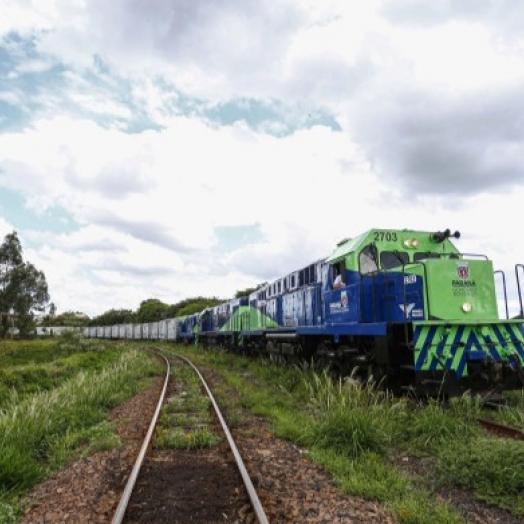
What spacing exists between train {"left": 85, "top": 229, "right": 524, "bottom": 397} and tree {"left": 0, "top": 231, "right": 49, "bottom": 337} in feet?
184

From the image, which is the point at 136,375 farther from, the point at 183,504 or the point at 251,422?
the point at 183,504

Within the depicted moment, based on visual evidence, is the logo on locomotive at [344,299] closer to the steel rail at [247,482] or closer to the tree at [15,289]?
the steel rail at [247,482]

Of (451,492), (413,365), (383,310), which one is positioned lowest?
(451,492)

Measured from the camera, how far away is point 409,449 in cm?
621

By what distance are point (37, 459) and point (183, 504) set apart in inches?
114

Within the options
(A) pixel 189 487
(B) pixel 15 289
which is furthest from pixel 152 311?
(A) pixel 189 487

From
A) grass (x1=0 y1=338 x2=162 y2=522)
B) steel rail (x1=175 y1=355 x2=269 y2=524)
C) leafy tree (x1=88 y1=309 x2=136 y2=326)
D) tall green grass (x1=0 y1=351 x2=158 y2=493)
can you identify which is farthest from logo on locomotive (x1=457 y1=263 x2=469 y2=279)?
leafy tree (x1=88 y1=309 x2=136 y2=326)

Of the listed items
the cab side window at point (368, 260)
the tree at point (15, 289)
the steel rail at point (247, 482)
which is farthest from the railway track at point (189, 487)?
the tree at point (15, 289)

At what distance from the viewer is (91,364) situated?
22609mm

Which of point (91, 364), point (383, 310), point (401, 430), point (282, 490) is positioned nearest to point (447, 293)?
point (383, 310)

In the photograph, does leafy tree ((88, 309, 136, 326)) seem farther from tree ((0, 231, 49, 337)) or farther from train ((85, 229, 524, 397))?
train ((85, 229, 524, 397))

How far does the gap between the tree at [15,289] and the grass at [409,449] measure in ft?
194

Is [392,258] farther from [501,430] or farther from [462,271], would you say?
[501,430]

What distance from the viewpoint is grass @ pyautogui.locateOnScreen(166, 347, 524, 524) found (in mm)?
4613
